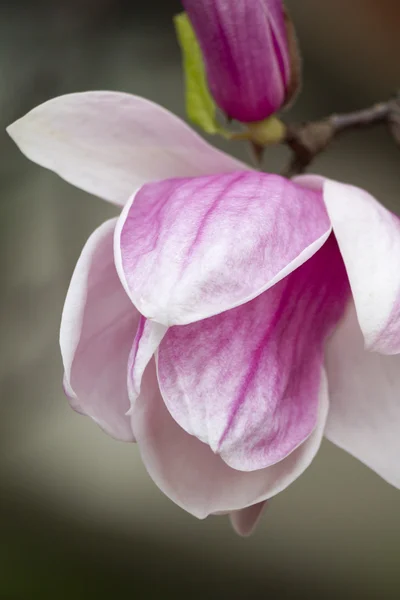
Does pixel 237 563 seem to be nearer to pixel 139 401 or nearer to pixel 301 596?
pixel 301 596

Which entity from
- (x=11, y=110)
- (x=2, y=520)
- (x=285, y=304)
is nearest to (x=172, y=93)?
(x=11, y=110)

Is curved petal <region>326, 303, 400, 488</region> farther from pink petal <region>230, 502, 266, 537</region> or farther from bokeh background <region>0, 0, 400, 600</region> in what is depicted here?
bokeh background <region>0, 0, 400, 600</region>

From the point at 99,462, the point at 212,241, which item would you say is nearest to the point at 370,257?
the point at 212,241

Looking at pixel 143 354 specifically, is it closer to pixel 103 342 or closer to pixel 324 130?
pixel 103 342

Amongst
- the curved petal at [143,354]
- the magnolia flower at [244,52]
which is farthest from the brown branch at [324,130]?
the curved petal at [143,354]

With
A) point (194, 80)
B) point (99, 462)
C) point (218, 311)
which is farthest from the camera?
point (99, 462)

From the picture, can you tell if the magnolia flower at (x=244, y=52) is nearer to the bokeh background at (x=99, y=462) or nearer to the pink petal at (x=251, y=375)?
the pink petal at (x=251, y=375)

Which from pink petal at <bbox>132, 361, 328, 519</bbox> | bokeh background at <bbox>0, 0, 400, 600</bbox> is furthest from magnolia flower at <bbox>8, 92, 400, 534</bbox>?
bokeh background at <bbox>0, 0, 400, 600</bbox>
